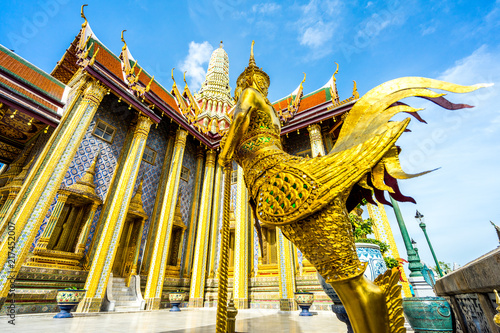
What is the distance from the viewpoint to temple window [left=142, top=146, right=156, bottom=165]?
27.7 feet

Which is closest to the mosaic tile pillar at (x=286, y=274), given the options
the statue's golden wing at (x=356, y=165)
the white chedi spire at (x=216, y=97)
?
the statue's golden wing at (x=356, y=165)

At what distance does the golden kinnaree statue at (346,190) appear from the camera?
1022mm

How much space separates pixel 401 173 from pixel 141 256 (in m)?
8.09

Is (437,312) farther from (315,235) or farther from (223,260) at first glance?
(223,260)

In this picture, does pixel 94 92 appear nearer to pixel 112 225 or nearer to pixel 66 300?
pixel 112 225

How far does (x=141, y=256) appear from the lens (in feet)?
24.1

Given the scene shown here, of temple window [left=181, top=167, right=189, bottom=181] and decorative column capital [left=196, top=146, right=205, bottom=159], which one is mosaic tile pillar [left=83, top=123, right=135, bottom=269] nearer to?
temple window [left=181, top=167, right=189, bottom=181]

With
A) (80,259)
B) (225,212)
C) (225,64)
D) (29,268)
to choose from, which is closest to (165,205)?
(80,259)

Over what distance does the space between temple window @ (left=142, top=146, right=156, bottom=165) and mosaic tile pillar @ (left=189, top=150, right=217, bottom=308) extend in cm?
226

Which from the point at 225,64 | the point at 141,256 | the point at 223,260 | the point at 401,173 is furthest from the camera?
the point at 225,64

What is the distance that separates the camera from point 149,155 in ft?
28.3

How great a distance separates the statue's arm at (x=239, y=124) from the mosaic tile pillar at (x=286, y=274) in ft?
20.3

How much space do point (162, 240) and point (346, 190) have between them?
7293 millimetres

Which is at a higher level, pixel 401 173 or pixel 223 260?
pixel 401 173
